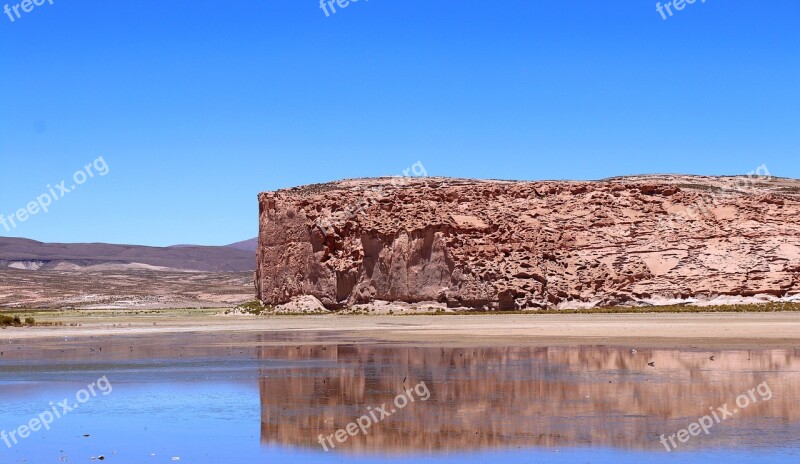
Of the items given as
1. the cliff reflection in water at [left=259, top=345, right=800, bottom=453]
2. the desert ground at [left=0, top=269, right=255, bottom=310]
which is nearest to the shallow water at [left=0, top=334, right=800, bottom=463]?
the cliff reflection in water at [left=259, top=345, right=800, bottom=453]

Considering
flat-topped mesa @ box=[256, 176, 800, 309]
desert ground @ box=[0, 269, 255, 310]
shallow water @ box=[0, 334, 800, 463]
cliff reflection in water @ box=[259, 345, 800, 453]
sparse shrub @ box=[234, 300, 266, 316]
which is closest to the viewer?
shallow water @ box=[0, 334, 800, 463]

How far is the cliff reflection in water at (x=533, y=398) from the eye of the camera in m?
11.3

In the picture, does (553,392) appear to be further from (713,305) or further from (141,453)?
(713,305)

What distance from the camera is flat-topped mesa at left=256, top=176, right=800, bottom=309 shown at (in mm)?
48500

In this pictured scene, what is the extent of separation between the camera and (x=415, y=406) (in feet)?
45.8

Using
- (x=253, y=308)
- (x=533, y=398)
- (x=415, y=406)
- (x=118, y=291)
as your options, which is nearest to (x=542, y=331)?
(x=533, y=398)

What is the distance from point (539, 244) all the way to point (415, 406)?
3801 centimetres

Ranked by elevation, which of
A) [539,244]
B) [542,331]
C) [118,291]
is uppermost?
[539,244]

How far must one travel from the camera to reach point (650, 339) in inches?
1025

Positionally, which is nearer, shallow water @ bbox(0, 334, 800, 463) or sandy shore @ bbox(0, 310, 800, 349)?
shallow water @ bbox(0, 334, 800, 463)

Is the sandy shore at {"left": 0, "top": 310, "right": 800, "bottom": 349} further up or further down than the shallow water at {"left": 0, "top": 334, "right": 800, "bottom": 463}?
further down

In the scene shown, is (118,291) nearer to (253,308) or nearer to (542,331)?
(253,308)

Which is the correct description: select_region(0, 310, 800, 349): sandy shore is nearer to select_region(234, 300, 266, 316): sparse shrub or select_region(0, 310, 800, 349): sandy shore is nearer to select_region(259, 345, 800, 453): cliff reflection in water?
select_region(259, 345, 800, 453): cliff reflection in water

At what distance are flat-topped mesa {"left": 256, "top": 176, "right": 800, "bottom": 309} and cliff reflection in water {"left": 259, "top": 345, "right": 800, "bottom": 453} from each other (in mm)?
27338
